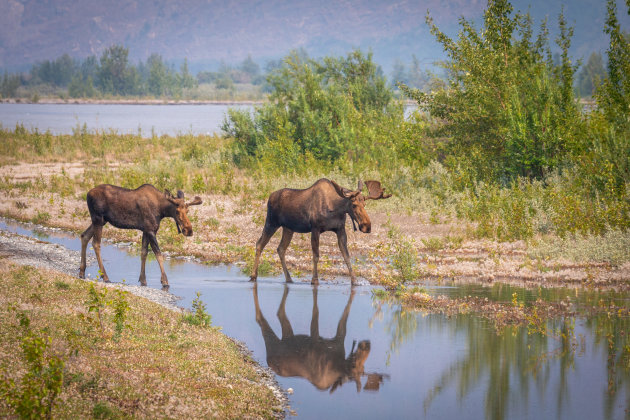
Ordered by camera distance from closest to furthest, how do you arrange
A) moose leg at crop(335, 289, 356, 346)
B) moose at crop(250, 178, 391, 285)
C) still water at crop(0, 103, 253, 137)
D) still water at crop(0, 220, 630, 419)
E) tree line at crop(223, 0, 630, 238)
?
still water at crop(0, 220, 630, 419) → moose leg at crop(335, 289, 356, 346) → moose at crop(250, 178, 391, 285) → tree line at crop(223, 0, 630, 238) → still water at crop(0, 103, 253, 137)

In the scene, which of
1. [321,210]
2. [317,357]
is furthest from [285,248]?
[317,357]

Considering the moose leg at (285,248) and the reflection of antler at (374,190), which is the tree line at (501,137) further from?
the moose leg at (285,248)

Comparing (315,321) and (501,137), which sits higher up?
(501,137)

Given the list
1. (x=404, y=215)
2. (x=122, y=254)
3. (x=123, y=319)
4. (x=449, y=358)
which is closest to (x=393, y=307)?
(x=449, y=358)

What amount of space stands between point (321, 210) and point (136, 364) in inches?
303

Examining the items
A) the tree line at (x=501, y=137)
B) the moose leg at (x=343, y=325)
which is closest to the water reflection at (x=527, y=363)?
the moose leg at (x=343, y=325)

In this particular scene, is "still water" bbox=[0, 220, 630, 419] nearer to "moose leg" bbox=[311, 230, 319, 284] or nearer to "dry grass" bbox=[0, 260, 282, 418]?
"moose leg" bbox=[311, 230, 319, 284]

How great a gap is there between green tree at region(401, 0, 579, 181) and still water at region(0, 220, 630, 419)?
10.8 meters

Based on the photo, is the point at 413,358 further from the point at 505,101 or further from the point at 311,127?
the point at 311,127

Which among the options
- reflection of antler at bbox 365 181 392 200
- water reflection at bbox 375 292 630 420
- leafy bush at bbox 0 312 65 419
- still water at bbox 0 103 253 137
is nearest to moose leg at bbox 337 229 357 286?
reflection of antler at bbox 365 181 392 200

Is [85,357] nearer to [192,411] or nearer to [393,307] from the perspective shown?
[192,411]

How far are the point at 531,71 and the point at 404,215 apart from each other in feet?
23.0

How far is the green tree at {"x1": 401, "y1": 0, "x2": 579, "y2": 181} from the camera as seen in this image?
26.3 metres

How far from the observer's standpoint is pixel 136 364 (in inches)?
412
